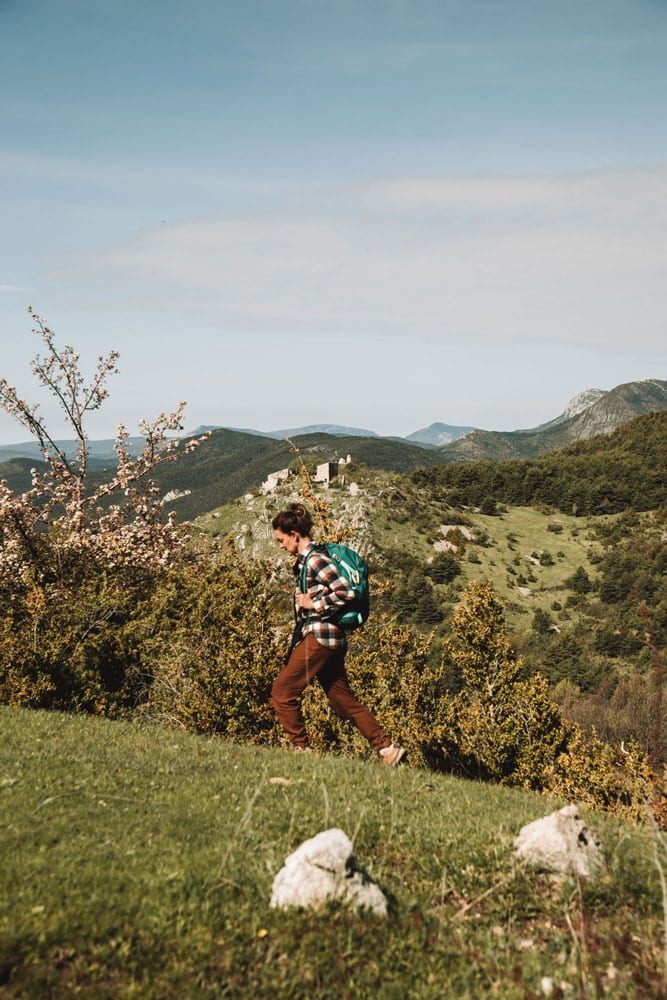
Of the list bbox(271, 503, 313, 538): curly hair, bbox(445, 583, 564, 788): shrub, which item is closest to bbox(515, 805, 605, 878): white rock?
bbox(271, 503, 313, 538): curly hair

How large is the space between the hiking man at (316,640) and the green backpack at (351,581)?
5cm

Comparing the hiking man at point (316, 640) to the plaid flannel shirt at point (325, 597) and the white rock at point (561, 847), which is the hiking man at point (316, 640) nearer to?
the plaid flannel shirt at point (325, 597)

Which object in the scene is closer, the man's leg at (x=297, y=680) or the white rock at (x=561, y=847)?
the white rock at (x=561, y=847)

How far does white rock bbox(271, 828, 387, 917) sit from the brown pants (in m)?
3.02

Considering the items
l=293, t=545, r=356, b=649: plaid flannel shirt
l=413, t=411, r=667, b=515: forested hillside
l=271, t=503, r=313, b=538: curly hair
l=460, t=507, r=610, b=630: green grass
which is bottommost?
l=460, t=507, r=610, b=630: green grass

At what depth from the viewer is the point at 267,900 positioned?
12.3ft

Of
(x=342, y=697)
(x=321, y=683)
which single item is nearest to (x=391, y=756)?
(x=342, y=697)

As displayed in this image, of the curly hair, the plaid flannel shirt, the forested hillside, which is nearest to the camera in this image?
the plaid flannel shirt

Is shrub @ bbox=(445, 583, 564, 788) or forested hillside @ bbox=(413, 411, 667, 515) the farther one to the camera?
forested hillside @ bbox=(413, 411, 667, 515)

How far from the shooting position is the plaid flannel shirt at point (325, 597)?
6932 mm

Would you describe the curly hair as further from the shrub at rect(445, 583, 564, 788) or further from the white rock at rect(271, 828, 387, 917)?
the shrub at rect(445, 583, 564, 788)

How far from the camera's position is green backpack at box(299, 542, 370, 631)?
7039mm

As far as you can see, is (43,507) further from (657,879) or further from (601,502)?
(601,502)

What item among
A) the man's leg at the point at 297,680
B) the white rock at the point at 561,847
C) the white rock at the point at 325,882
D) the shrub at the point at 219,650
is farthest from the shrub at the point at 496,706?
the white rock at the point at 325,882
